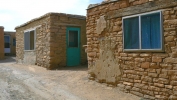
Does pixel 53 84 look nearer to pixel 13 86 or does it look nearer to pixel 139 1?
pixel 13 86

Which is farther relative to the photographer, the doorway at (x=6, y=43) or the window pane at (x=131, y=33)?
the doorway at (x=6, y=43)

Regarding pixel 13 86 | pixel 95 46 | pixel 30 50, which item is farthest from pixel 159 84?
pixel 30 50

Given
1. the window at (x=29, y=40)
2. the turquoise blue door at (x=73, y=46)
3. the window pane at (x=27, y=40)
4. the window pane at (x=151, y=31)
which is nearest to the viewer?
the window pane at (x=151, y=31)

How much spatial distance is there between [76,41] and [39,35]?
228 centimetres

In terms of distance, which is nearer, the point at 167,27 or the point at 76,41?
the point at 167,27

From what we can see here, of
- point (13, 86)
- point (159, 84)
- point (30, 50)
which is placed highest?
point (30, 50)

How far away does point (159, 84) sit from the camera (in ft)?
14.7

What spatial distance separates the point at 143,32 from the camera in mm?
4863

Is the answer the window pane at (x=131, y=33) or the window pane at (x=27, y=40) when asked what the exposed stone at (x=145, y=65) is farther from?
the window pane at (x=27, y=40)

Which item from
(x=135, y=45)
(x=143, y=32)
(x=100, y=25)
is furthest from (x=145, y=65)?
(x=100, y=25)

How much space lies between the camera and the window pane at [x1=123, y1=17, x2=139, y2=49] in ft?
16.6

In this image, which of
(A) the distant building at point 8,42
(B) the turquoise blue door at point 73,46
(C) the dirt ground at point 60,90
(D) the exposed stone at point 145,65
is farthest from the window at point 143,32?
(A) the distant building at point 8,42

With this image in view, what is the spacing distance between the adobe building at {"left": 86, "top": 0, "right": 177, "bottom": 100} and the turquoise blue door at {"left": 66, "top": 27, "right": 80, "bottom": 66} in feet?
12.2

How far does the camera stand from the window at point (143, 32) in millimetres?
4529
